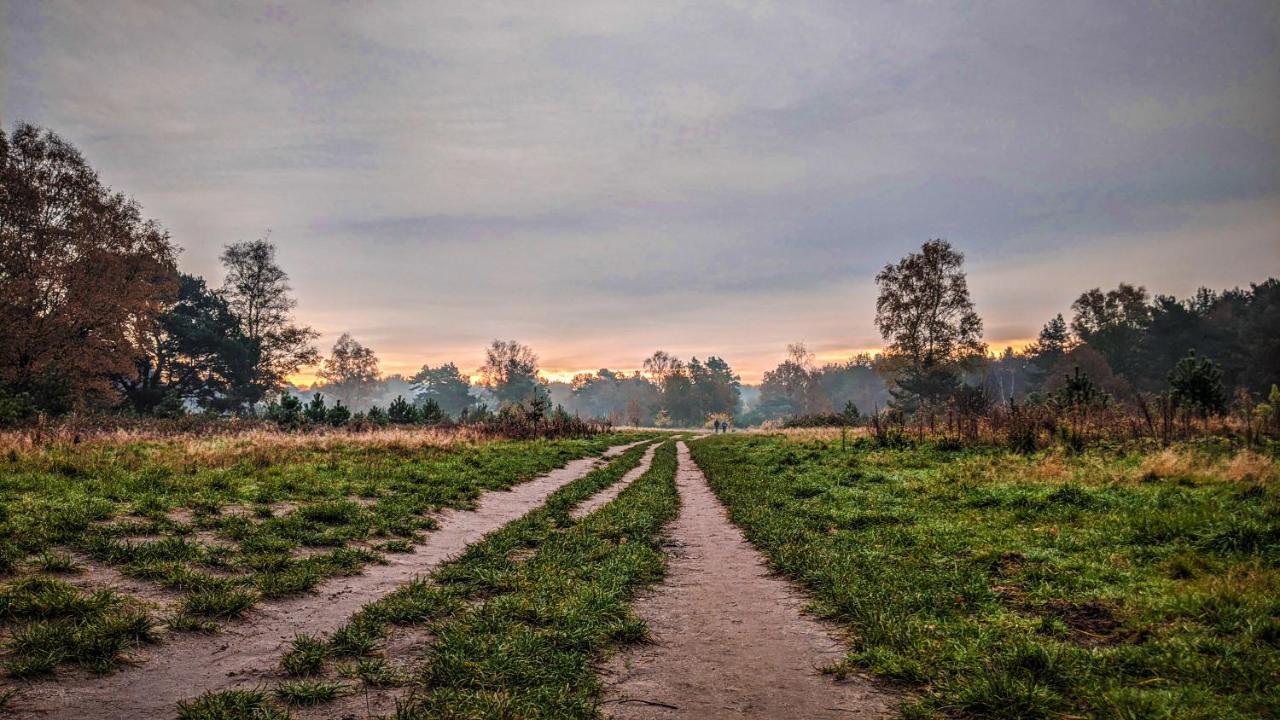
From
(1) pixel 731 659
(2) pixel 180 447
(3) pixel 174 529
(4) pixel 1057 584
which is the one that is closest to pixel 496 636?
(1) pixel 731 659

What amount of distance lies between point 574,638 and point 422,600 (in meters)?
2.03

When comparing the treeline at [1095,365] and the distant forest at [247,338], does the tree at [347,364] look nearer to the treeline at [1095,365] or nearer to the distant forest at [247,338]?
the distant forest at [247,338]

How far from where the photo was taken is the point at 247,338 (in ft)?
191

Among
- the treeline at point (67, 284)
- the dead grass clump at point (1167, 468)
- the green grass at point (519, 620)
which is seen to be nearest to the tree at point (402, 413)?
the treeline at point (67, 284)

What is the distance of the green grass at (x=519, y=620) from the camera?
3.99 m

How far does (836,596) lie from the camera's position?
612 cm

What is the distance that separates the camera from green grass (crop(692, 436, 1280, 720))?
153 inches

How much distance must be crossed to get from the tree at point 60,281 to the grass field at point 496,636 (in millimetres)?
37650

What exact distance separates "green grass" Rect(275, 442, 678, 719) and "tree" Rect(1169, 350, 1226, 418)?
79.1 feet

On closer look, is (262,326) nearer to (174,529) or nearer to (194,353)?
(194,353)

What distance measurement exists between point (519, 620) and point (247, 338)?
6639cm

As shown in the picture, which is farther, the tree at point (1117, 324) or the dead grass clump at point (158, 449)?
the tree at point (1117, 324)

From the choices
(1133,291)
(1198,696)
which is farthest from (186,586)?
(1133,291)

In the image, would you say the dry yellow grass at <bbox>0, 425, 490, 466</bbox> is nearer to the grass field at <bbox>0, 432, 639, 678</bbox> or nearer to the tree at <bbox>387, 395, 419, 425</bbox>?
the grass field at <bbox>0, 432, 639, 678</bbox>
